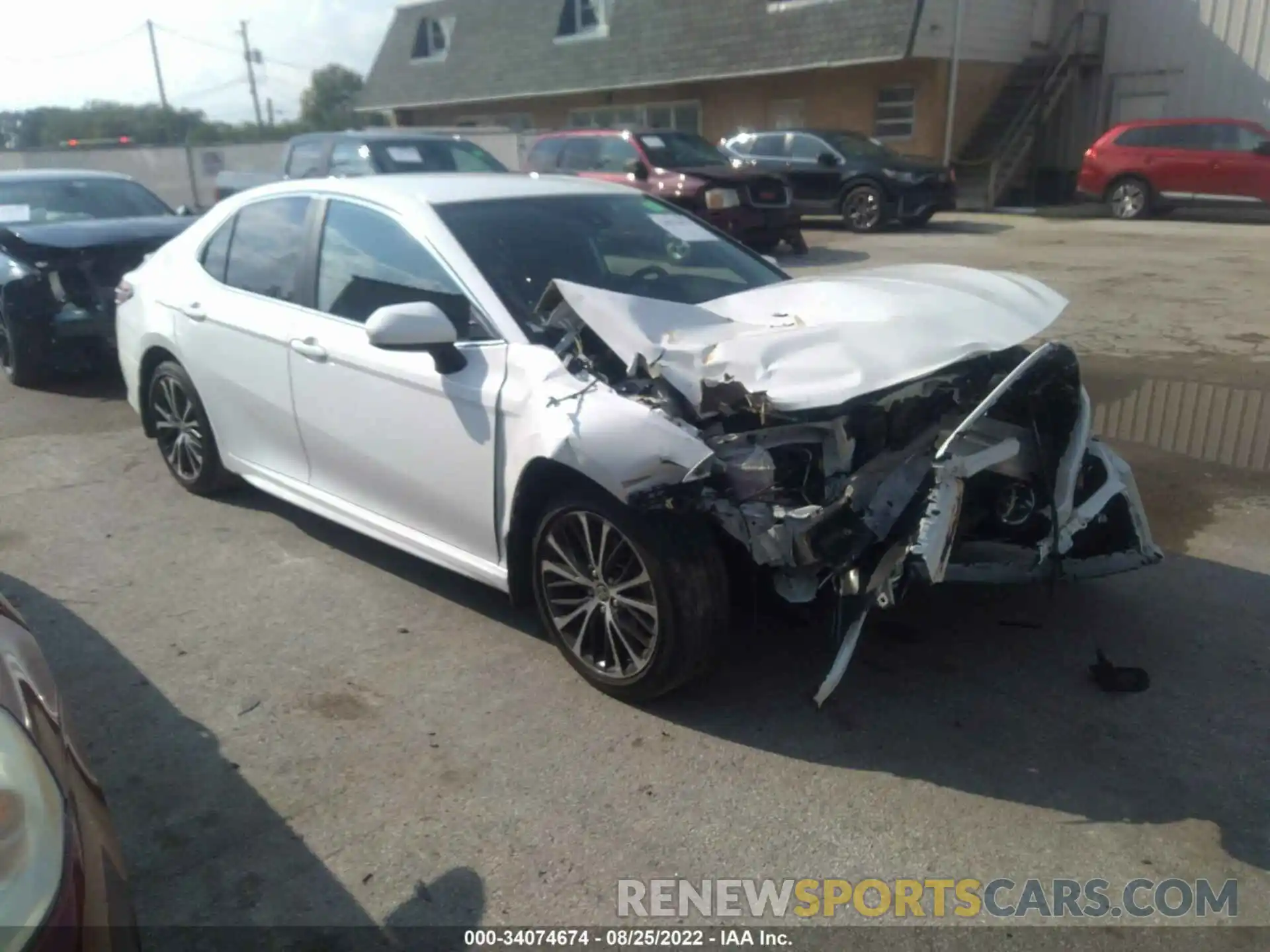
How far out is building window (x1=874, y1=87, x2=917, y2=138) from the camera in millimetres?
22953

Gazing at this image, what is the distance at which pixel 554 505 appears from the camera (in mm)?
3547

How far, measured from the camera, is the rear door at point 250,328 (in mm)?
4574

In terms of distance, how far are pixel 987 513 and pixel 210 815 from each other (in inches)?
107

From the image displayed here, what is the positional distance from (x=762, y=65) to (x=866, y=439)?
22629 mm

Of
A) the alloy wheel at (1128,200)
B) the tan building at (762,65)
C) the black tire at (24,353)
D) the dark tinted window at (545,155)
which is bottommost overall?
the alloy wheel at (1128,200)

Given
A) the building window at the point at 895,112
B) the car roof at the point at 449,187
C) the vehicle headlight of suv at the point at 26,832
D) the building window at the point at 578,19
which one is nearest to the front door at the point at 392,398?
the car roof at the point at 449,187

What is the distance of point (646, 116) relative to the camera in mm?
28016

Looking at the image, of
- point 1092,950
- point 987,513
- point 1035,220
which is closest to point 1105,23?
point 1035,220

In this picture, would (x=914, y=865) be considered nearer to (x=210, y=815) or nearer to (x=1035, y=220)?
(x=210, y=815)

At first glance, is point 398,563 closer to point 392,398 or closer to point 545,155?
point 392,398

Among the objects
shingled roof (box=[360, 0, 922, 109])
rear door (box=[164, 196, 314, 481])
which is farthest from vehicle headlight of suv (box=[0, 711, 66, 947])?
shingled roof (box=[360, 0, 922, 109])

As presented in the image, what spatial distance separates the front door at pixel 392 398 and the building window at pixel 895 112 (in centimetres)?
2096

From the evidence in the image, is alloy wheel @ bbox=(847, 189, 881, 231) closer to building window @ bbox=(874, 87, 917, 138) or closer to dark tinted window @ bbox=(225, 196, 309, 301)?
building window @ bbox=(874, 87, 917, 138)

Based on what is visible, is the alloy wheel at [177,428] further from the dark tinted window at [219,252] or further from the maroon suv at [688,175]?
the maroon suv at [688,175]
